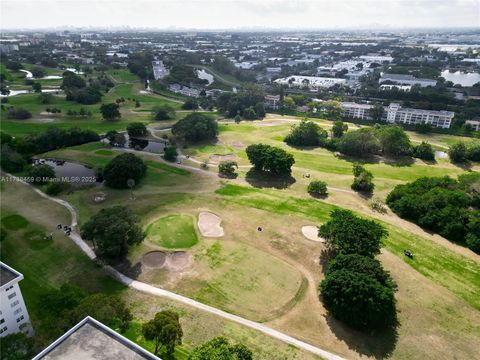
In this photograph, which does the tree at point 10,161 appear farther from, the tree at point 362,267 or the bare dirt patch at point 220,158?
the tree at point 362,267

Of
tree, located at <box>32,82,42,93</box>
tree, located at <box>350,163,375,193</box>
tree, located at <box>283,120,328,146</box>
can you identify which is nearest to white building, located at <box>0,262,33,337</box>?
tree, located at <box>350,163,375,193</box>

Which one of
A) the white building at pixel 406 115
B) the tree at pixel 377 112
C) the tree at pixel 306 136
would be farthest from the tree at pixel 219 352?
the white building at pixel 406 115

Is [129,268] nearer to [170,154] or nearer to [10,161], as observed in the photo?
[170,154]

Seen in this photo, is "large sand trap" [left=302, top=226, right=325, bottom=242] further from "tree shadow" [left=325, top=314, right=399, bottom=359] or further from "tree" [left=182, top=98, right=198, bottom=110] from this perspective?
"tree" [left=182, top=98, right=198, bottom=110]

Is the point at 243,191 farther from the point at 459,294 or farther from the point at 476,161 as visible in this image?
the point at 476,161

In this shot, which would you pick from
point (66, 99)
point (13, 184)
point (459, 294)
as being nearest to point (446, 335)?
point (459, 294)
